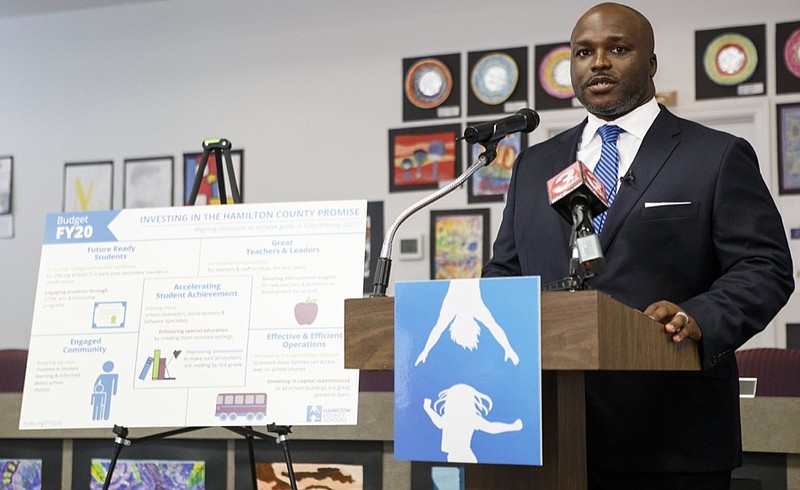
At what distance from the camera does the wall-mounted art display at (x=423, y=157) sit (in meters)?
5.75

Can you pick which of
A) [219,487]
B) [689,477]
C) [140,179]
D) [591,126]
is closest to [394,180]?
[140,179]

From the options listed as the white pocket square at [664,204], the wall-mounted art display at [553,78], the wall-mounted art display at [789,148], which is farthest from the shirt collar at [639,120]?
the wall-mounted art display at [553,78]

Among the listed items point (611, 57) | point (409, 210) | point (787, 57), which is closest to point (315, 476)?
point (409, 210)

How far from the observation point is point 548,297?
133 cm

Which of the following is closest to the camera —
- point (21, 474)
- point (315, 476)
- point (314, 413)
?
point (314, 413)

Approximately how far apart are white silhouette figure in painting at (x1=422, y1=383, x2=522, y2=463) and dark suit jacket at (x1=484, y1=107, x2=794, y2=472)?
0.40m

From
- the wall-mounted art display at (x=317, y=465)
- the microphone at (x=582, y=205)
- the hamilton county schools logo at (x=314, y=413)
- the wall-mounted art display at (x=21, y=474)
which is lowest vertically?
the wall-mounted art display at (x=21, y=474)

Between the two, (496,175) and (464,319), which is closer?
(464,319)

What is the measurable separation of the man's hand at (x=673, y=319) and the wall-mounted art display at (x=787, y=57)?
4.10 metres

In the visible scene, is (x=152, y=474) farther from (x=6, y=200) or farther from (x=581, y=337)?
(x=6, y=200)

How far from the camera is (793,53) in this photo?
17.0 ft

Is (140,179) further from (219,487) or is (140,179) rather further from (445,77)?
(219,487)

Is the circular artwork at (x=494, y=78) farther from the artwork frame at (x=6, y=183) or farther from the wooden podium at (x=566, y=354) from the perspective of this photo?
the wooden podium at (x=566, y=354)

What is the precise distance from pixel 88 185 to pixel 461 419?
17.8 ft
